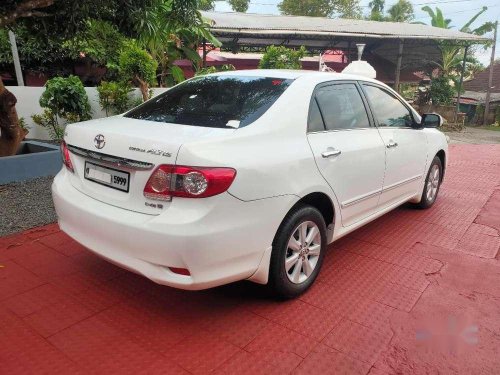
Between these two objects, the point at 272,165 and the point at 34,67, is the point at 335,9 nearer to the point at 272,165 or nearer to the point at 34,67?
the point at 34,67

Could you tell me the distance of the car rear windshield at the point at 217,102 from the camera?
275cm

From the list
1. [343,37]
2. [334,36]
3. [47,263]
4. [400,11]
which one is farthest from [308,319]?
[400,11]

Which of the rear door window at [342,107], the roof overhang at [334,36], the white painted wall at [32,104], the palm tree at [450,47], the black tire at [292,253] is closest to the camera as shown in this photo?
the black tire at [292,253]

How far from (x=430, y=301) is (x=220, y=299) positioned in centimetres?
158

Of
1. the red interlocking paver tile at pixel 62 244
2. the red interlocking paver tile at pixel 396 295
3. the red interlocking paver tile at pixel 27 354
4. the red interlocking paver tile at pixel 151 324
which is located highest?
the red interlocking paver tile at pixel 27 354

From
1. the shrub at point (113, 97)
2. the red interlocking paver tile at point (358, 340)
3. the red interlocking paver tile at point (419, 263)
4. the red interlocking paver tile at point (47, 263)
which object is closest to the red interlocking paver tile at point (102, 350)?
the red interlocking paver tile at point (47, 263)

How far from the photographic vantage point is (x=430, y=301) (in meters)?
3.05

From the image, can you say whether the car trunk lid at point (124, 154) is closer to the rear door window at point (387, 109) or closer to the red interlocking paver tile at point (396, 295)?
the red interlocking paver tile at point (396, 295)

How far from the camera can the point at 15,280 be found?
10.4 feet

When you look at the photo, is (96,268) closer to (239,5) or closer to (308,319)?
(308,319)

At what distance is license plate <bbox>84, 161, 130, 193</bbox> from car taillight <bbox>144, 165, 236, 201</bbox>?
289mm

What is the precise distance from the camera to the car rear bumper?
88.0 inches

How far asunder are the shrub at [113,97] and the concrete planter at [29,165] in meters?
1.70

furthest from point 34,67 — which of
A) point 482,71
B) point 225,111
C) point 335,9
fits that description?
point 335,9
